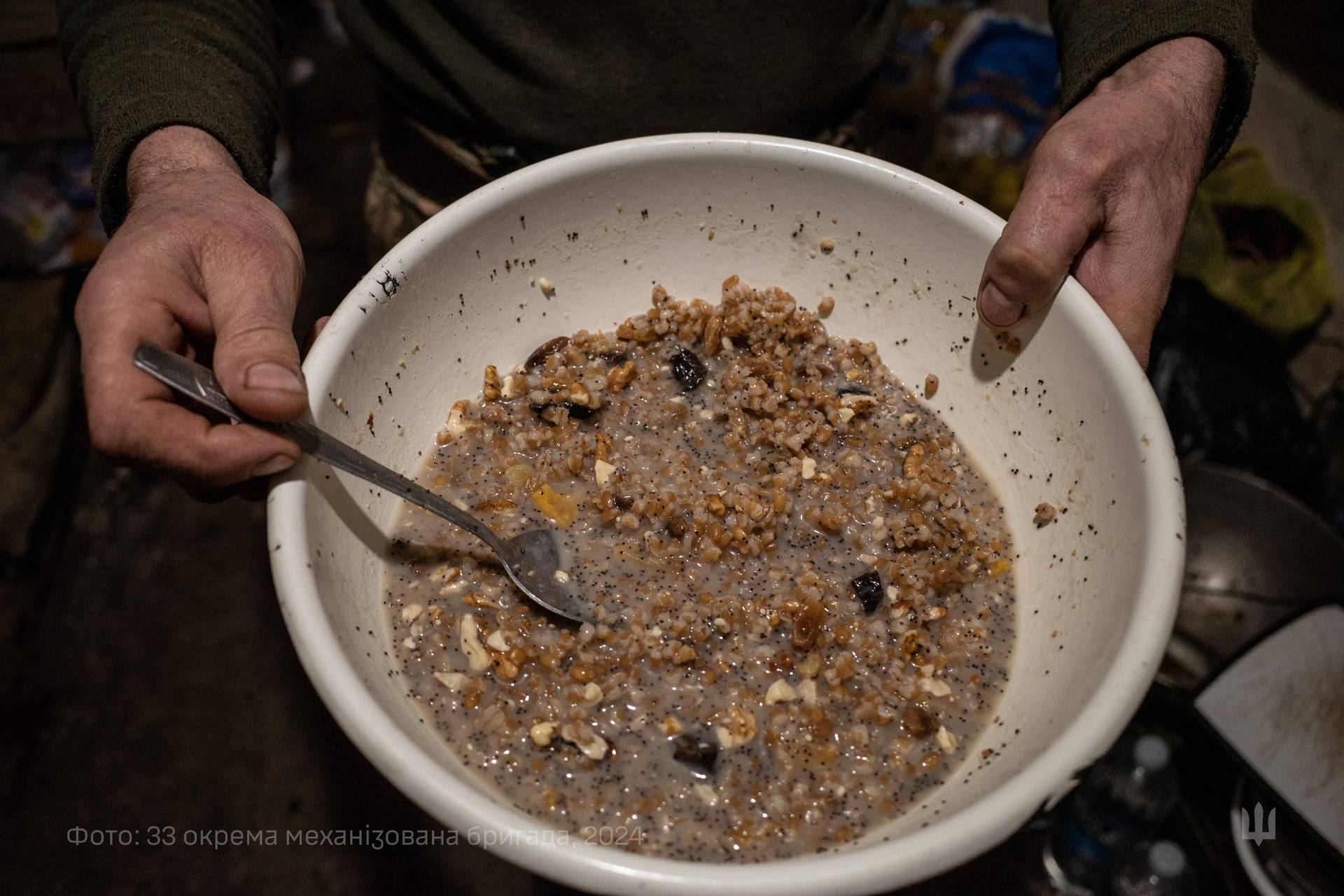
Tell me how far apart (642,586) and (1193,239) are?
215 centimetres

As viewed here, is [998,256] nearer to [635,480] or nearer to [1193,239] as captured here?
[635,480]

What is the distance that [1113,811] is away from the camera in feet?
6.17

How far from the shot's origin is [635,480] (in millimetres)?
1168

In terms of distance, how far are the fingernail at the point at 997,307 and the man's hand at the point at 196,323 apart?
2.64 feet

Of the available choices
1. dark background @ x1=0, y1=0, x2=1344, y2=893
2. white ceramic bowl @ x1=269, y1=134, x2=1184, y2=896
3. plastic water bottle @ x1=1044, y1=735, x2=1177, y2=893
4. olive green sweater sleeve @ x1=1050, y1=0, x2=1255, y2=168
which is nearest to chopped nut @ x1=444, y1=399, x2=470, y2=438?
white ceramic bowl @ x1=269, y1=134, x2=1184, y2=896

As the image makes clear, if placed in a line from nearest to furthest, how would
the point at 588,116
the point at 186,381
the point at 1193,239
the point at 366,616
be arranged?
the point at 186,381 < the point at 366,616 < the point at 588,116 < the point at 1193,239

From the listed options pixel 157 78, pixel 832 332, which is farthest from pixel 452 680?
pixel 157 78

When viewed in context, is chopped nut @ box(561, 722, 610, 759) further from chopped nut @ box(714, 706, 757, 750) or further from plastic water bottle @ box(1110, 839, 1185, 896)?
plastic water bottle @ box(1110, 839, 1185, 896)

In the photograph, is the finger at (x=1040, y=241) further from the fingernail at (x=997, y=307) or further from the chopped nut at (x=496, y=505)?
the chopped nut at (x=496, y=505)

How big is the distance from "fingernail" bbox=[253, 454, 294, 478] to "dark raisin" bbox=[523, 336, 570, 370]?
0.43 m

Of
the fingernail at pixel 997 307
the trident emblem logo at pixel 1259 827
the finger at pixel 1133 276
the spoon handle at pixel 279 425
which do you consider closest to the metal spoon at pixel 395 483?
the spoon handle at pixel 279 425

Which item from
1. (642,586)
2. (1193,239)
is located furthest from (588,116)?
(1193,239)

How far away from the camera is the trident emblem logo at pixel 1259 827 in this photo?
5.99ft

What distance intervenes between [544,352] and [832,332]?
438mm
